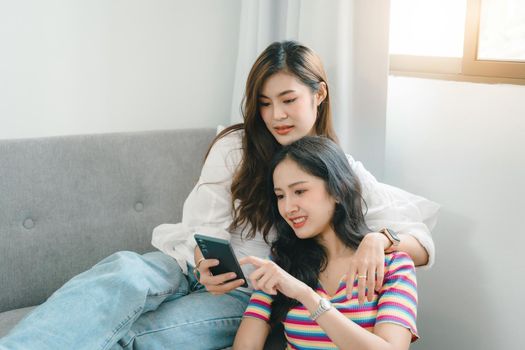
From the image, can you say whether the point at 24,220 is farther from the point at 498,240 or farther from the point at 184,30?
the point at 498,240

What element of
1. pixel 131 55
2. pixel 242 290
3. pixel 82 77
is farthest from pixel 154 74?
pixel 242 290

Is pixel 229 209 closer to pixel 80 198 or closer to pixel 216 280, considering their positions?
pixel 216 280

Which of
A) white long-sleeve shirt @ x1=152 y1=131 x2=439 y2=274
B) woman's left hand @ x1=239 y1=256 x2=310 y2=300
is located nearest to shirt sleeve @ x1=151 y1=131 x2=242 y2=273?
white long-sleeve shirt @ x1=152 y1=131 x2=439 y2=274

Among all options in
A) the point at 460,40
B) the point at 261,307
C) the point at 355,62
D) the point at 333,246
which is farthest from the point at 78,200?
the point at 460,40

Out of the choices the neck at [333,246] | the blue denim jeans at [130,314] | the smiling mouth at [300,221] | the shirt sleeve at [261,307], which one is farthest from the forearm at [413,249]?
the blue denim jeans at [130,314]

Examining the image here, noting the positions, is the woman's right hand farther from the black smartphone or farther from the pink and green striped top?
the pink and green striped top

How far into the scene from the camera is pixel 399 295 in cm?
132

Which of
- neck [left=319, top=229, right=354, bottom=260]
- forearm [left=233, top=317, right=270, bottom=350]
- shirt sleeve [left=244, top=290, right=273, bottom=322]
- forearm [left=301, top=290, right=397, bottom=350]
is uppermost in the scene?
neck [left=319, top=229, right=354, bottom=260]

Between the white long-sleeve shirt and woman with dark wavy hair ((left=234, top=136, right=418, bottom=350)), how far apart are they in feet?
0.30

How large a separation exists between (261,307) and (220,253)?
0.63ft

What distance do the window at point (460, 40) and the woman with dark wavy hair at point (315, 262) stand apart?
1.74 feet

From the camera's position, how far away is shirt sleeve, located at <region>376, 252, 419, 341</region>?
1281mm

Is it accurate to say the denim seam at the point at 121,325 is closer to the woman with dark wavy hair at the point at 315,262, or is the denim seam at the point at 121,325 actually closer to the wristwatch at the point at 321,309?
the woman with dark wavy hair at the point at 315,262

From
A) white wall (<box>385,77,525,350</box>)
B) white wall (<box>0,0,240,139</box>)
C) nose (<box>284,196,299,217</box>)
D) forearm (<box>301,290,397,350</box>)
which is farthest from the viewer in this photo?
white wall (<box>0,0,240,139</box>)
